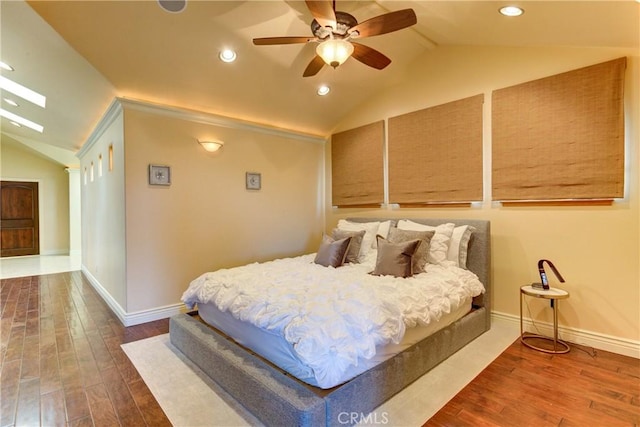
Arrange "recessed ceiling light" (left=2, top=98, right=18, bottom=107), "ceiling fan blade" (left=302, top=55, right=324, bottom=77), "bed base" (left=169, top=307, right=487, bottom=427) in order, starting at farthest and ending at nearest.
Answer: "recessed ceiling light" (left=2, top=98, right=18, bottom=107), "ceiling fan blade" (left=302, top=55, right=324, bottom=77), "bed base" (left=169, top=307, right=487, bottom=427)

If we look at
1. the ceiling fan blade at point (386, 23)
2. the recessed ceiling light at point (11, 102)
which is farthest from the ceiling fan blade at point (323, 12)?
the recessed ceiling light at point (11, 102)

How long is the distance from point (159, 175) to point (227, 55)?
5.28ft

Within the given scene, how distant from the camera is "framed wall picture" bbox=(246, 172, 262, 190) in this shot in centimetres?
458

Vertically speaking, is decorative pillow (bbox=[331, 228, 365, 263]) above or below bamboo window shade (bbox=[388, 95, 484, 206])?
below

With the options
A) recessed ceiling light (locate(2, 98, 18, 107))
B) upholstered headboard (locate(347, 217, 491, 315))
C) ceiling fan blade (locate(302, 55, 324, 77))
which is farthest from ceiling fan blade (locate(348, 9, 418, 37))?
recessed ceiling light (locate(2, 98, 18, 107))

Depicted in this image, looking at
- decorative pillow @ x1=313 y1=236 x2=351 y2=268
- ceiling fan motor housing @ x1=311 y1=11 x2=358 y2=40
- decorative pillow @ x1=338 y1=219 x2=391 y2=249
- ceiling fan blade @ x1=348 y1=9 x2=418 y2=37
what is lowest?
decorative pillow @ x1=313 y1=236 x2=351 y2=268

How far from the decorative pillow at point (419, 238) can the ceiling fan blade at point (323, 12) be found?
2142mm

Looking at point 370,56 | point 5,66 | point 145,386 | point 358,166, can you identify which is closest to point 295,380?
point 145,386

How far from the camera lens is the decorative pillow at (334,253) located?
11.4 feet

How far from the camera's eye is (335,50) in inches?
98.6

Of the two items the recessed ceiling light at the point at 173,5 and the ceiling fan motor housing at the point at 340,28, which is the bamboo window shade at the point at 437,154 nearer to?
the ceiling fan motor housing at the point at 340,28

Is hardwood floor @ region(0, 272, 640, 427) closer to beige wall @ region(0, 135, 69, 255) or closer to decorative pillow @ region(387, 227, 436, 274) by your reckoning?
decorative pillow @ region(387, 227, 436, 274)

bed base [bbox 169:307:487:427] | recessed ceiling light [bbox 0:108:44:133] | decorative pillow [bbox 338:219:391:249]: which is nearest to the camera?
bed base [bbox 169:307:487:427]

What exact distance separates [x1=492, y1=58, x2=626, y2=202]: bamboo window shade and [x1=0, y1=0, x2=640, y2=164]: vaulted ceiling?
38 cm
